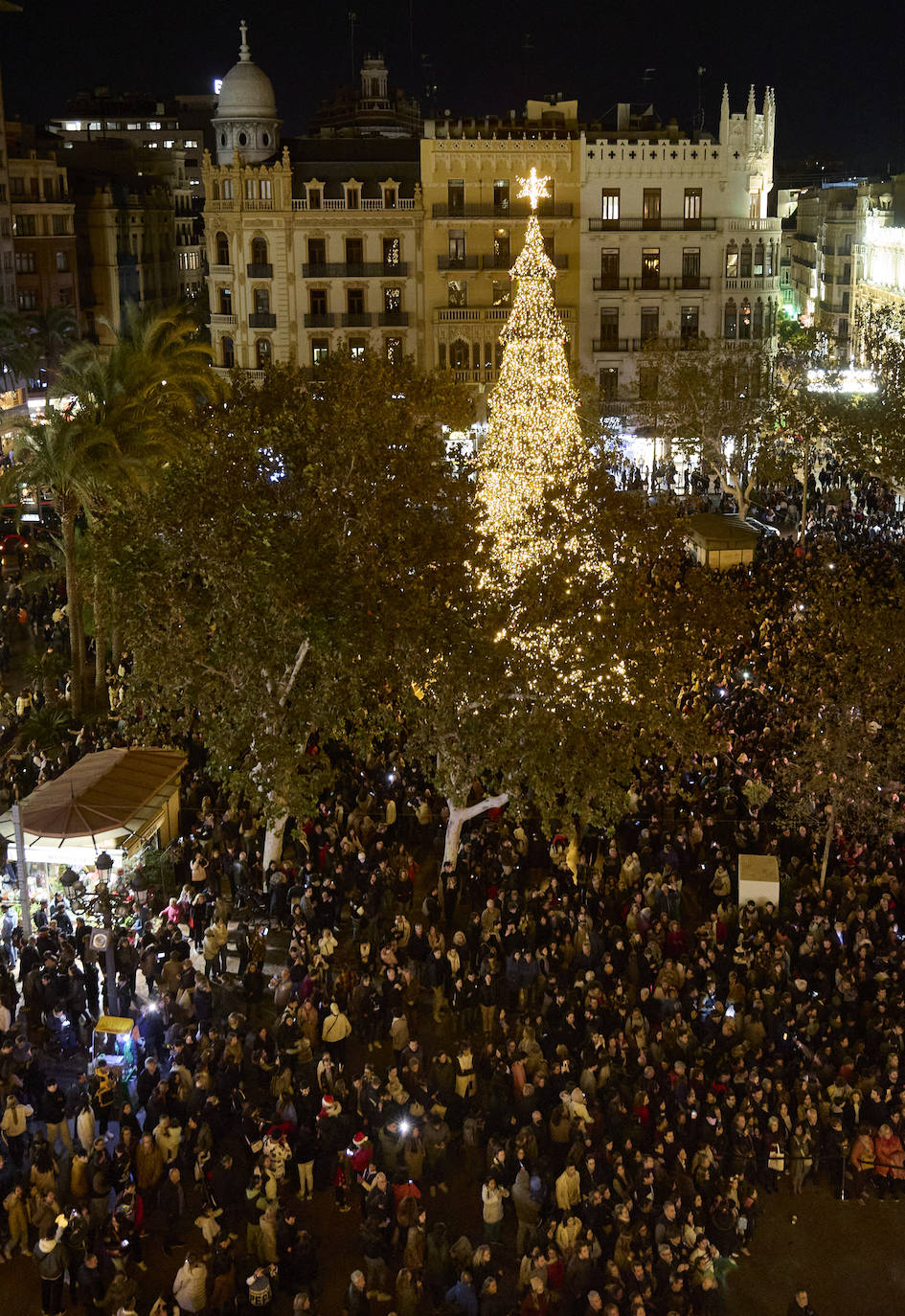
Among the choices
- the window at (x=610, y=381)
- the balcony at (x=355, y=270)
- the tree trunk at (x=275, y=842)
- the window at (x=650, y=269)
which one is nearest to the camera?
the tree trunk at (x=275, y=842)

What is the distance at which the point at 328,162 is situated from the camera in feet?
168

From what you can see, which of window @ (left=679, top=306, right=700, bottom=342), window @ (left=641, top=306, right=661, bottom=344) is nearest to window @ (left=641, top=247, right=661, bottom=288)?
window @ (left=641, top=306, right=661, bottom=344)

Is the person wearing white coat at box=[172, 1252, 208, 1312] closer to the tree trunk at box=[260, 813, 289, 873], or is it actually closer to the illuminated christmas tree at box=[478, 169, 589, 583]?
the tree trunk at box=[260, 813, 289, 873]

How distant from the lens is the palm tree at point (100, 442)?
27.0m

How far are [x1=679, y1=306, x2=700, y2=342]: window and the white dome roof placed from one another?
54.6 feet

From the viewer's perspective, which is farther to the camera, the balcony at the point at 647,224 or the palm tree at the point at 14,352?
the palm tree at the point at 14,352

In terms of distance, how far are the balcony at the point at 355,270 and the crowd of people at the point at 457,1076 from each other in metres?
33.8

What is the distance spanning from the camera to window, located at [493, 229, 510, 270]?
51469mm

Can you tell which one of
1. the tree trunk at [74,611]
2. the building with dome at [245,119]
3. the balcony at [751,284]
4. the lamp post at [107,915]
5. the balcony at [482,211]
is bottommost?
the lamp post at [107,915]

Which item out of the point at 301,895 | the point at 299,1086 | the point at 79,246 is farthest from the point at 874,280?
the point at 299,1086

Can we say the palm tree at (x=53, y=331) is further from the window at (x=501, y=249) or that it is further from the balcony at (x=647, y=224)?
the balcony at (x=647, y=224)

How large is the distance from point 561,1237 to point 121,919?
8.69 m

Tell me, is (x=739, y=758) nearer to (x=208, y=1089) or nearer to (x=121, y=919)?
(x=121, y=919)

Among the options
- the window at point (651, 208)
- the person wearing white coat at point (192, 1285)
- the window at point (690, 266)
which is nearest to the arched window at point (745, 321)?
the window at point (690, 266)
